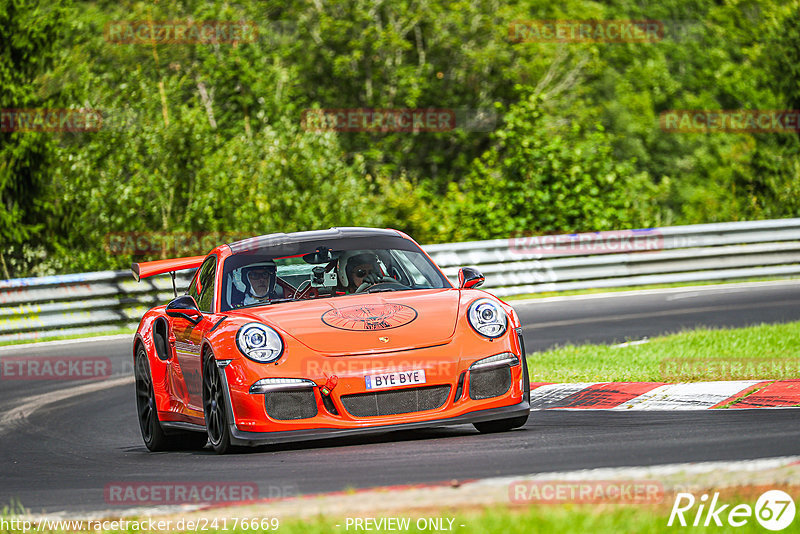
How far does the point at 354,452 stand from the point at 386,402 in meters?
0.34

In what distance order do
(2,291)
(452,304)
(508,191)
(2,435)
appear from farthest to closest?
(508,191)
(2,291)
(2,435)
(452,304)

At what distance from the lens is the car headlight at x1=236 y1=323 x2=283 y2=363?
7.29 metres

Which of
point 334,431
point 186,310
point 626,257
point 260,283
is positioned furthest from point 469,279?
point 626,257

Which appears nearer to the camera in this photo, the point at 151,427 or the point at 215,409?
the point at 215,409

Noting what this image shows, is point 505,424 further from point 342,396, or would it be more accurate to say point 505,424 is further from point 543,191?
point 543,191

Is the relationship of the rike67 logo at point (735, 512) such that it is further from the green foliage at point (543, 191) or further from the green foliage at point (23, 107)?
the green foliage at point (543, 191)

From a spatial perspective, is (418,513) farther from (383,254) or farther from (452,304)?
(383,254)

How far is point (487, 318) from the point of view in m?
7.68

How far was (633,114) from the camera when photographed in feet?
228

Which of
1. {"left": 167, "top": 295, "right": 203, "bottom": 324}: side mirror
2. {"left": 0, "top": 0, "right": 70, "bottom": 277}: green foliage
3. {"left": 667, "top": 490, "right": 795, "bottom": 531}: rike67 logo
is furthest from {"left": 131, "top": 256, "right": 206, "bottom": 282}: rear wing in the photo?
{"left": 0, "top": 0, "right": 70, "bottom": 277}: green foliage

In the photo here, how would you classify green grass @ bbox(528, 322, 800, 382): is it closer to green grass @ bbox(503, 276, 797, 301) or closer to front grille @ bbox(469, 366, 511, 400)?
front grille @ bbox(469, 366, 511, 400)

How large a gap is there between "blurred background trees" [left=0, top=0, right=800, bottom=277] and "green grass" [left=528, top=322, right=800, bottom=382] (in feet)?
32.8

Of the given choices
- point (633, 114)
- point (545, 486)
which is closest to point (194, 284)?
point (545, 486)

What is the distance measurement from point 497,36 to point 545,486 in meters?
38.3
